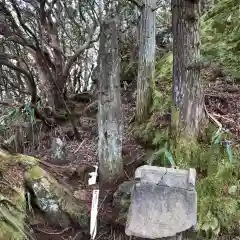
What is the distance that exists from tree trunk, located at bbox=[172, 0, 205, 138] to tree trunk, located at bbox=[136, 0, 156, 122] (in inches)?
55.1

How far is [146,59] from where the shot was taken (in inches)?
231

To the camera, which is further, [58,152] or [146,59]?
[58,152]

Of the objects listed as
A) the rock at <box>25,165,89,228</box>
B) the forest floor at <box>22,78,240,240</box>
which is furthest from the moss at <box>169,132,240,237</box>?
the rock at <box>25,165,89,228</box>

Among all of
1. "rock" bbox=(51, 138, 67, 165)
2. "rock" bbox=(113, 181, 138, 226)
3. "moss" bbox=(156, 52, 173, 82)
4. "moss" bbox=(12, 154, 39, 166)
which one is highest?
"moss" bbox=(156, 52, 173, 82)

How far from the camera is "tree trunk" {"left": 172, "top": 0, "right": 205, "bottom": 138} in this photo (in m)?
4.28

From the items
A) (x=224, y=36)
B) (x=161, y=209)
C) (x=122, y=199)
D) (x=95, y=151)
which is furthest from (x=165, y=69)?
(x=161, y=209)

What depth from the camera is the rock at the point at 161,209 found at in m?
2.31

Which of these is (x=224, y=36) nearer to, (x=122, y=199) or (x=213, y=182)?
(x=213, y=182)

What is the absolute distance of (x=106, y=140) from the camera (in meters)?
4.66

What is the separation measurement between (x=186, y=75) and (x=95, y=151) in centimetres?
261

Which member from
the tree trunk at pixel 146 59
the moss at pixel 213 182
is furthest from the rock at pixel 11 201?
the tree trunk at pixel 146 59

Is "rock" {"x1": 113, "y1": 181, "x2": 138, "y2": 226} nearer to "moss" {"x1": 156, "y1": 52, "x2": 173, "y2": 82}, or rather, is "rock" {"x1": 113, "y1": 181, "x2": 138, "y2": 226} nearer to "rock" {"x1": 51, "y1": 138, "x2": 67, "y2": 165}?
"rock" {"x1": 51, "y1": 138, "x2": 67, "y2": 165}

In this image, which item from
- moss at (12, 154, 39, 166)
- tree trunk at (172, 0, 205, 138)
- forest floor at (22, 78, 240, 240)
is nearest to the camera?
forest floor at (22, 78, 240, 240)

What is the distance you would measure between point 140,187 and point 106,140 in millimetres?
2335
